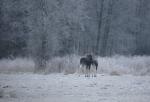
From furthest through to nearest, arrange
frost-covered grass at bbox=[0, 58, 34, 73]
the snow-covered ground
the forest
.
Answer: the forest, frost-covered grass at bbox=[0, 58, 34, 73], the snow-covered ground

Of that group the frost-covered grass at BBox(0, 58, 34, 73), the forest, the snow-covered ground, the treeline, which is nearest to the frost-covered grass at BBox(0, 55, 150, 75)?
the frost-covered grass at BBox(0, 58, 34, 73)

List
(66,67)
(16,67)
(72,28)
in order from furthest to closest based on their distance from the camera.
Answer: (72,28)
(16,67)
(66,67)

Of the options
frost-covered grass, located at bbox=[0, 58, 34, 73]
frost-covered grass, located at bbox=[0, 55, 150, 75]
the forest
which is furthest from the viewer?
the forest

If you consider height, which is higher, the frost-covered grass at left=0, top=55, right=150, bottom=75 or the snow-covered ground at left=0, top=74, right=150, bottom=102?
the snow-covered ground at left=0, top=74, right=150, bottom=102

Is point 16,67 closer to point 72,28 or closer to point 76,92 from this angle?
point 76,92

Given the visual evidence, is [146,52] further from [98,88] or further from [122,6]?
[98,88]

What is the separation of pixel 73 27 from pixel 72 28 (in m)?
0.20

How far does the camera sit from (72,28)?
37.3 meters

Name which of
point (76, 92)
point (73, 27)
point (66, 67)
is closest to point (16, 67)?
point (66, 67)

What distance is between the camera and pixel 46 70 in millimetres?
22172

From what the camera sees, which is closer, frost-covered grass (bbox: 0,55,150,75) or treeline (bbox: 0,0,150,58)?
frost-covered grass (bbox: 0,55,150,75)

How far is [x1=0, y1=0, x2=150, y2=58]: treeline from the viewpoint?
25.5 meters

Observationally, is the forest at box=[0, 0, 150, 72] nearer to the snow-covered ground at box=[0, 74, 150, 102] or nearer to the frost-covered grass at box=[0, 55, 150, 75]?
the frost-covered grass at box=[0, 55, 150, 75]

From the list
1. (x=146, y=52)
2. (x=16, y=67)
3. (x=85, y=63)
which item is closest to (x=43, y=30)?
(x=16, y=67)
